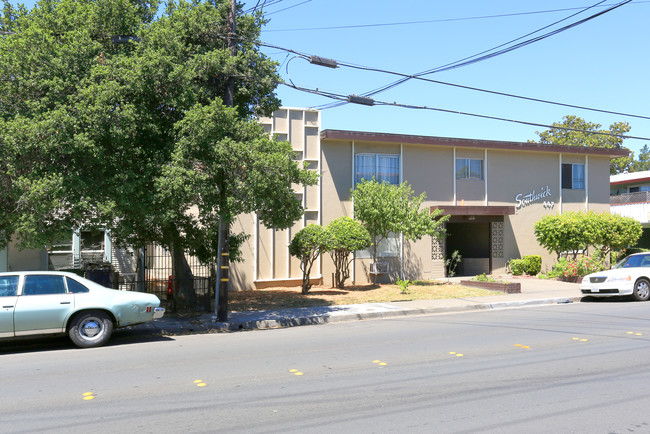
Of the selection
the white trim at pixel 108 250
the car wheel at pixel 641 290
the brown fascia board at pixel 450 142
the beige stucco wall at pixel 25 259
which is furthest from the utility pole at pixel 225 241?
the car wheel at pixel 641 290

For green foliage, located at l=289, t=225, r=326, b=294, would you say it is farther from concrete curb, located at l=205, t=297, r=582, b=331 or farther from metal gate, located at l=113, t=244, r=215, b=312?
concrete curb, located at l=205, t=297, r=582, b=331

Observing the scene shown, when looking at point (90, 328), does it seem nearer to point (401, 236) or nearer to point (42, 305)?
point (42, 305)

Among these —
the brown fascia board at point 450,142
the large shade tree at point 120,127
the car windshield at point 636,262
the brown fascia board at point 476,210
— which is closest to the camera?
the large shade tree at point 120,127

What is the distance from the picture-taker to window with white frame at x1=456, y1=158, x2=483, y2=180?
72.9 ft

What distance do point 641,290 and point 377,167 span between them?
31.8ft

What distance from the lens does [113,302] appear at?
996cm

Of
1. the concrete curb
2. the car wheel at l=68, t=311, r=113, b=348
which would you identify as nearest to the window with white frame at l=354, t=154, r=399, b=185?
the concrete curb

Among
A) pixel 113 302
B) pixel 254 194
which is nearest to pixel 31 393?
pixel 113 302

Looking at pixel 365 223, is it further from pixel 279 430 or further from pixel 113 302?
pixel 279 430

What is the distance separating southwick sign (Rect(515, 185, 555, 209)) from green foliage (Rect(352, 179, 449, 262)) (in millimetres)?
6288

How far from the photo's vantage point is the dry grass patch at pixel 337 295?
15.4 m

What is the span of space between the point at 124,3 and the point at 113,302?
6.42 meters

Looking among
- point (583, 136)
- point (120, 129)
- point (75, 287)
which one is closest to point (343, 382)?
point (75, 287)

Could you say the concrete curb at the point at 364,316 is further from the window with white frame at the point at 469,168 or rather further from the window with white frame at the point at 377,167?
the window with white frame at the point at 469,168
